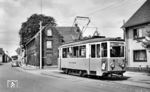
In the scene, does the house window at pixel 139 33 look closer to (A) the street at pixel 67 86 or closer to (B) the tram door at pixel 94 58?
(B) the tram door at pixel 94 58

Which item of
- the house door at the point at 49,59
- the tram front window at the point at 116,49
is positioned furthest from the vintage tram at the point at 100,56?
the house door at the point at 49,59

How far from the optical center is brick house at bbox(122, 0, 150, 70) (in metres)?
27.3

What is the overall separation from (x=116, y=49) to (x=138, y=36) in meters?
9.97

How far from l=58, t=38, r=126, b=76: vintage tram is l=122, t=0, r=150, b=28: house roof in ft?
29.1

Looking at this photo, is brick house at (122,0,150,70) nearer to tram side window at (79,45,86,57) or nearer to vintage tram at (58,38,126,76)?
vintage tram at (58,38,126,76)

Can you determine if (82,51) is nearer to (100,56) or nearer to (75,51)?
(75,51)

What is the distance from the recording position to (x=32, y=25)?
67.9 m

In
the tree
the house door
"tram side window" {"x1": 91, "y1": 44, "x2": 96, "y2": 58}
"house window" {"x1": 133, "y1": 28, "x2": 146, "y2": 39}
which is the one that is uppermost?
the tree

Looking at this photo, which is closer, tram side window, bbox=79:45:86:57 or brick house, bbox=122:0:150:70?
tram side window, bbox=79:45:86:57

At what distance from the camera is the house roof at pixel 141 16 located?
91.2 feet

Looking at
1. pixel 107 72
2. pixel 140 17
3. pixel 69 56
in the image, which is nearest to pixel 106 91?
pixel 107 72

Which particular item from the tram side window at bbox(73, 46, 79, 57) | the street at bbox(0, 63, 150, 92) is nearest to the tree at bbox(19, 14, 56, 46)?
the tram side window at bbox(73, 46, 79, 57)

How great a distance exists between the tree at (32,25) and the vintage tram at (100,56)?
154ft

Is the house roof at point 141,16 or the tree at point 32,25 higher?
the tree at point 32,25
